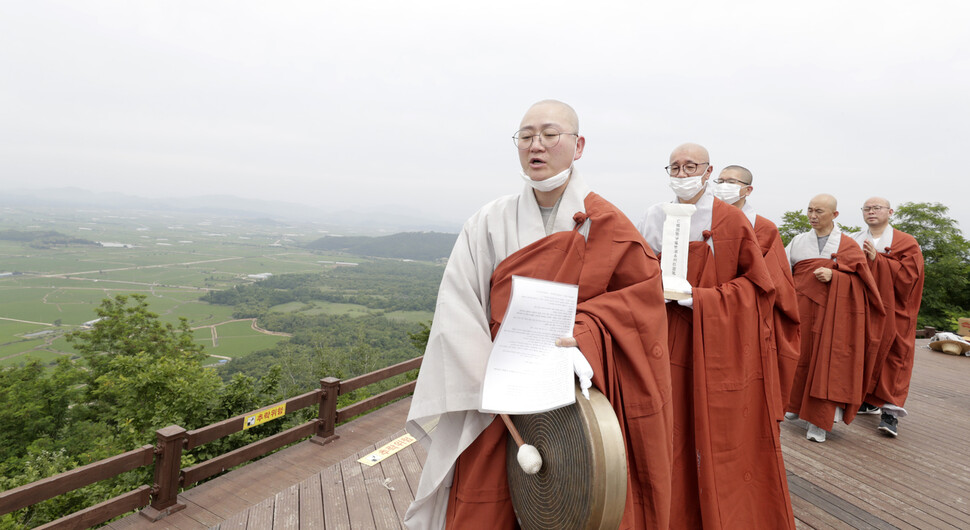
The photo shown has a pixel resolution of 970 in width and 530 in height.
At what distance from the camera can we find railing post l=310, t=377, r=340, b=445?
→ 4.44 meters

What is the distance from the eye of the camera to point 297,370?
98.9 feet

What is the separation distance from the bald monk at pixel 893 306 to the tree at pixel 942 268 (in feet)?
31.8

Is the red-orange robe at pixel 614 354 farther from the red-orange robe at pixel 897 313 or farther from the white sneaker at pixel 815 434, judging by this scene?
the red-orange robe at pixel 897 313

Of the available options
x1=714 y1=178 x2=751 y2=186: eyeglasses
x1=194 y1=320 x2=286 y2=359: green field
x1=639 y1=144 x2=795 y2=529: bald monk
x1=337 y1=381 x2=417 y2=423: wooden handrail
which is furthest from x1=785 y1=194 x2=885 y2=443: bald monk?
x1=194 y1=320 x2=286 y2=359: green field

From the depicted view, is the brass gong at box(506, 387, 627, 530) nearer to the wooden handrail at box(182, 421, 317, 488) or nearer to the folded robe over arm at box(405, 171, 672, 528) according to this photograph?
the folded robe over arm at box(405, 171, 672, 528)

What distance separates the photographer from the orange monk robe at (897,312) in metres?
4.40

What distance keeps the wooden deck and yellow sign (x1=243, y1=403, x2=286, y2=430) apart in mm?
453

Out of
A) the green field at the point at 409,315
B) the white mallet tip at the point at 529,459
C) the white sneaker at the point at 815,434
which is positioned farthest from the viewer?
the green field at the point at 409,315

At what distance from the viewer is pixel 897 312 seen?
179 inches

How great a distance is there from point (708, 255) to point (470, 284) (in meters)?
1.45

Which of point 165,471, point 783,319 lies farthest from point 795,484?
point 165,471

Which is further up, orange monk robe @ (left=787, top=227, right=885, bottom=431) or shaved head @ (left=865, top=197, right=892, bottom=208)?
shaved head @ (left=865, top=197, right=892, bottom=208)

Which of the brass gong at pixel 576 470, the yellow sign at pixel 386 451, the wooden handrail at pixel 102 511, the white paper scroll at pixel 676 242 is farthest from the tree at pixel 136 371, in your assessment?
the brass gong at pixel 576 470

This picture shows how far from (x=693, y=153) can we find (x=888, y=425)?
12.5 feet
